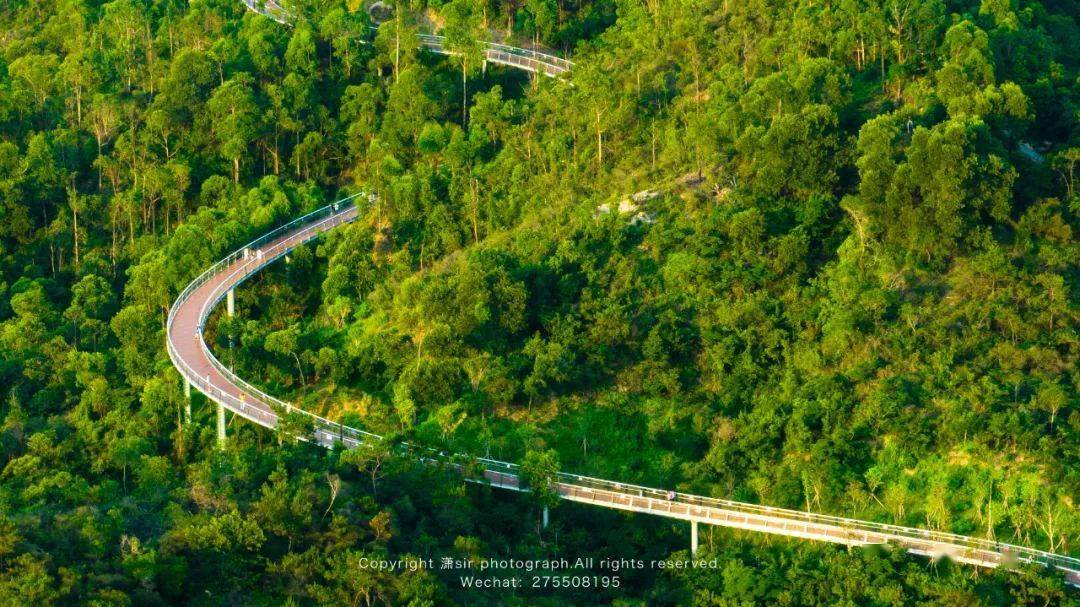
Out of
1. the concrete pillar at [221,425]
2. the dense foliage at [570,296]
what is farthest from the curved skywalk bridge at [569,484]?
the dense foliage at [570,296]

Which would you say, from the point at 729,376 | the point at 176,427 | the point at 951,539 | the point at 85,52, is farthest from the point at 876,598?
the point at 85,52

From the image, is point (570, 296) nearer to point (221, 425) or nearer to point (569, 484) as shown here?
point (569, 484)

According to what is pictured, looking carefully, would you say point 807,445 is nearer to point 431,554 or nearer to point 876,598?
point 876,598

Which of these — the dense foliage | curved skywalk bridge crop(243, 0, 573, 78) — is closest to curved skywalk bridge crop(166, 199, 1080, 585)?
the dense foliage

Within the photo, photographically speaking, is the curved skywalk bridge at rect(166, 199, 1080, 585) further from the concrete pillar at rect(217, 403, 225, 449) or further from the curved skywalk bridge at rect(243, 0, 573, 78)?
the curved skywalk bridge at rect(243, 0, 573, 78)

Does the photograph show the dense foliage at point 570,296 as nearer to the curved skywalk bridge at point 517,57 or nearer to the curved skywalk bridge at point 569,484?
the curved skywalk bridge at point 569,484
